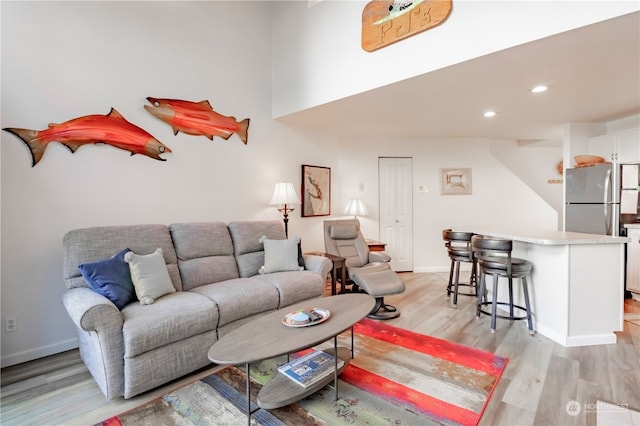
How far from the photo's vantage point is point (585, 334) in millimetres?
2656

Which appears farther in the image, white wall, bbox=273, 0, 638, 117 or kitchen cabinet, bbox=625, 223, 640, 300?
kitchen cabinet, bbox=625, 223, 640, 300

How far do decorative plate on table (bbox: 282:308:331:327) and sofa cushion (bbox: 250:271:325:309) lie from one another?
0.78 meters

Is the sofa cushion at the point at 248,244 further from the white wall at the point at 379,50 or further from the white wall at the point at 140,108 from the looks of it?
the white wall at the point at 379,50

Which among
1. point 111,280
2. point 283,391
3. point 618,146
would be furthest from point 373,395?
point 618,146

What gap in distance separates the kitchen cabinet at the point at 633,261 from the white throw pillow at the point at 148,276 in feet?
16.4

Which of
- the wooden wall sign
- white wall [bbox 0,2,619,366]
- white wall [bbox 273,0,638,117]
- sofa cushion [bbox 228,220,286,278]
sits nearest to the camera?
white wall [bbox 273,0,638,117]

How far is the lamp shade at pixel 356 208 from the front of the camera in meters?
5.02

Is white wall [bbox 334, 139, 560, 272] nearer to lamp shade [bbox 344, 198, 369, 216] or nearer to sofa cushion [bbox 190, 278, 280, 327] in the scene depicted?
lamp shade [bbox 344, 198, 369, 216]

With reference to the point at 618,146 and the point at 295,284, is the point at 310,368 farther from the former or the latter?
the point at 618,146

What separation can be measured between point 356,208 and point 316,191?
28.5 inches

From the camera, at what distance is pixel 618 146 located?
4.19 meters

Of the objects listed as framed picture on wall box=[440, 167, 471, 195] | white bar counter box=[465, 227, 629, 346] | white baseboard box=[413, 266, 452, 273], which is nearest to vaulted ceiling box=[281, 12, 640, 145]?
framed picture on wall box=[440, 167, 471, 195]

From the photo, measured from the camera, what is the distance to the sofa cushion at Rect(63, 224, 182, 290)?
236 centimetres

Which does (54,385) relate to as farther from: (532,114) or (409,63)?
(532,114)
